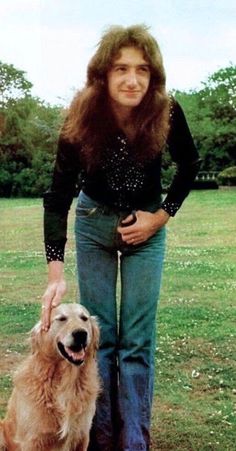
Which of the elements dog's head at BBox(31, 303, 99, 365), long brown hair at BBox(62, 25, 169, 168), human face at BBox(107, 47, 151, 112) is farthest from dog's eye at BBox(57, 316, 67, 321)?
human face at BBox(107, 47, 151, 112)

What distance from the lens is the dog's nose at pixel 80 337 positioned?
258 centimetres

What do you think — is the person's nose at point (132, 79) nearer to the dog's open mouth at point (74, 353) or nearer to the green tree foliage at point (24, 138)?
the dog's open mouth at point (74, 353)

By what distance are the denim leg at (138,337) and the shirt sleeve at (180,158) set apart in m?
0.12

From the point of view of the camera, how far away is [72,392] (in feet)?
8.98

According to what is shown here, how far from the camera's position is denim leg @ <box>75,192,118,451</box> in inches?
109

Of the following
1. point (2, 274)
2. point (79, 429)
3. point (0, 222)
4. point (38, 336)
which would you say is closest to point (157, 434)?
point (79, 429)

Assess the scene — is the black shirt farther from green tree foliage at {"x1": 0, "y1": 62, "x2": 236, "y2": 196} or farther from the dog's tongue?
green tree foliage at {"x1": 0, "y1": 62, "x2": 236, "y2": 196}

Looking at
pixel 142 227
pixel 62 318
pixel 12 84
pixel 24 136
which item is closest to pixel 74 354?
pixel 62 318

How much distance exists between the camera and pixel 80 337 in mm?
2605

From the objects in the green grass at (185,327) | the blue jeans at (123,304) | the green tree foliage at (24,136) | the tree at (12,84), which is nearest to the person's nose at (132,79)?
the blue jeans at (123,304)

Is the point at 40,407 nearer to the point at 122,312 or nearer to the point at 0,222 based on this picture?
the point at 122,312

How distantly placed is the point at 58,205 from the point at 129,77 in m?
0.52

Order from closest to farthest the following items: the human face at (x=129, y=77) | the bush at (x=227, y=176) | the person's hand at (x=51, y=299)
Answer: the human face at (x=129, y=77) < the person's hand at (x=51, y=299) < the bush at (x=227, y=176)

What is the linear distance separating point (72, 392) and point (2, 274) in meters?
5.20
